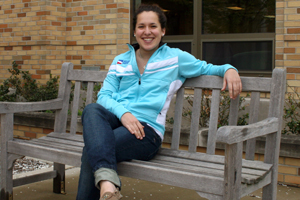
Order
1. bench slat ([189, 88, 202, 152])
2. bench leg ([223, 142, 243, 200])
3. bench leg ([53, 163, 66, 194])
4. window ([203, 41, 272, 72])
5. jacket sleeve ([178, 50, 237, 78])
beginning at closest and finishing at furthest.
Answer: bench leg ([223, 142, 243, 200])
jacket sleeve ([178, 50, 237, 78])
bench slat ([189, 88, 202, 152])
bench leg ([53, 163, 66, 194])
window ([203, 41, 272, 72])

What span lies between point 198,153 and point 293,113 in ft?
5.25

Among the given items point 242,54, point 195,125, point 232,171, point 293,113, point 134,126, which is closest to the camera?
point 232,171

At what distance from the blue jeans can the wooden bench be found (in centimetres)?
10

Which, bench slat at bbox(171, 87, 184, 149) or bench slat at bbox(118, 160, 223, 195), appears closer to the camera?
bench slat at bbox(118, 160, 223, 195)

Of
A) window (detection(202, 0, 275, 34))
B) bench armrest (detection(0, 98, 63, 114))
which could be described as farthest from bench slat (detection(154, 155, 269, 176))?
window (detection(202, 0, 275, 34))

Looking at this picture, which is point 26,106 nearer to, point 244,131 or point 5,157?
point 5,157

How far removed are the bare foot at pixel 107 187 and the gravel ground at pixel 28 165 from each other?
234 centimetres

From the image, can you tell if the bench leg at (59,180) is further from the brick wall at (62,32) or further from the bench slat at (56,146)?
the brick wall at (62,32)

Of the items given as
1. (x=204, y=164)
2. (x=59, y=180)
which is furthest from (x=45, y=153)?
(x=204, y=164)

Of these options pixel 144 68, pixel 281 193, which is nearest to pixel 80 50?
pixel 144 68

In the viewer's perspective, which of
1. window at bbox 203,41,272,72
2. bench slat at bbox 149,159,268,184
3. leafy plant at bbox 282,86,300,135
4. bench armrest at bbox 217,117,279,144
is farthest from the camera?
window at bbox 203,41,272,72

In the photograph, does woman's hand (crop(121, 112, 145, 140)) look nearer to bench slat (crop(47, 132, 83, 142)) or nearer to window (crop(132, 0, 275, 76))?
bench slat (crop(47, 132, 83, 142))

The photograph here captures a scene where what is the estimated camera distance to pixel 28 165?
15.1ft

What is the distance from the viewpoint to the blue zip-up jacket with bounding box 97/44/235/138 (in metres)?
2.89
